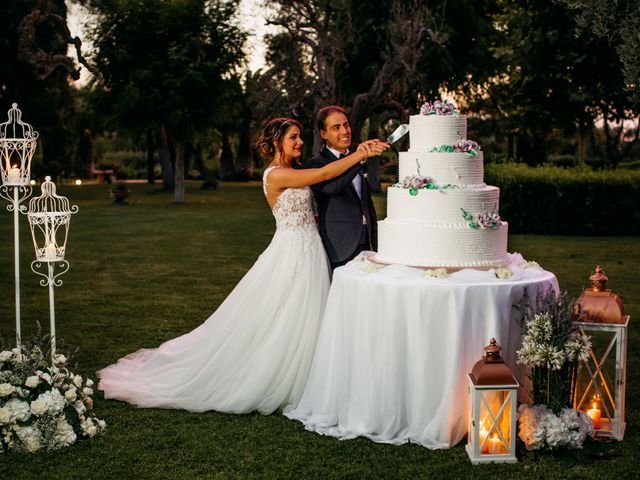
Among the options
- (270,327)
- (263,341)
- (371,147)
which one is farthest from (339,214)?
(263,341)

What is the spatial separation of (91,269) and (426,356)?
33.3 feet

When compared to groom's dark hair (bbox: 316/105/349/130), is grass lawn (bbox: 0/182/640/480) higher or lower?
lower

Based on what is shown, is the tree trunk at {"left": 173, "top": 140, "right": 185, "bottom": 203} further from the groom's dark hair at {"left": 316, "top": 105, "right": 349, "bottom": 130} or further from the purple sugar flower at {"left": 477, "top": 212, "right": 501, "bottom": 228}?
the purple sugar flower at {"left": 477, "top": 212, "right": 501, "bottom": 228}

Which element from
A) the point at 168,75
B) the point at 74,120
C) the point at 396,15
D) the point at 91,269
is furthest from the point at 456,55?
the point at 74,120

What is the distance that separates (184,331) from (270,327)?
117 inches

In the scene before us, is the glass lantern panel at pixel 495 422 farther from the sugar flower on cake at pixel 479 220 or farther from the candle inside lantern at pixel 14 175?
the candle inside lantern at pixel 14 175

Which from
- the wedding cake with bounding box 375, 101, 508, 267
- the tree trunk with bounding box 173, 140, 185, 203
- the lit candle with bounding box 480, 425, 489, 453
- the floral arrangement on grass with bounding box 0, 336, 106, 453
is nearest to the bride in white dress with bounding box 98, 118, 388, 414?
the wedding cake with bounding box 375, 101, 508, 267

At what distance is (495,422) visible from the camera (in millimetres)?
5402

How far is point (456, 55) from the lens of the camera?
3222 centimetres

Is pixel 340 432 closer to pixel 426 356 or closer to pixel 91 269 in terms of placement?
pixel 426 356

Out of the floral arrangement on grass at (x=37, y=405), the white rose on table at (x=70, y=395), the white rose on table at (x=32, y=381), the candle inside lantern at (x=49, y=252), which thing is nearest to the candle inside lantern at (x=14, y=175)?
the candle inside lantern at (x=49, y=252)

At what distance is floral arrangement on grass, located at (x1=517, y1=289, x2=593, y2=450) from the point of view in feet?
17.9

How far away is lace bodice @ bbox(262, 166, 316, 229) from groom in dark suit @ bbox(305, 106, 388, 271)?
118 mm

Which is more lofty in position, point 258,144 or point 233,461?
point 258,144
